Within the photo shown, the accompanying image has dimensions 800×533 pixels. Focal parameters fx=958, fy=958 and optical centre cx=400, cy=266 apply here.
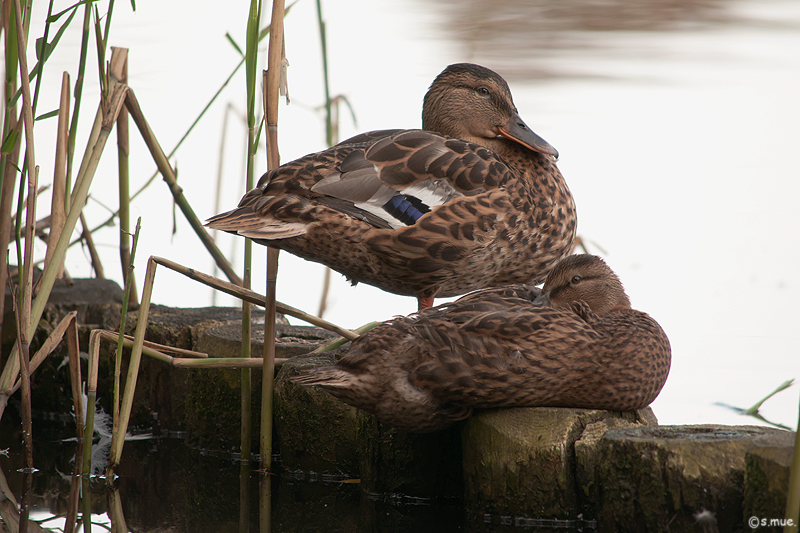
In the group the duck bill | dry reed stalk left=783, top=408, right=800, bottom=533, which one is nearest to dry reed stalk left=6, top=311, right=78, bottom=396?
the duck bill

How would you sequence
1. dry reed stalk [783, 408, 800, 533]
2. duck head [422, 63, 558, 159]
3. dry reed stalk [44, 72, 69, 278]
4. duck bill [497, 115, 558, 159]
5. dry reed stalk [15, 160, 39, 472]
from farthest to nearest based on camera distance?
1. duck head [422, 63, 558, 159]
2. duck bill [497, 115, 558, 159]
3. dry reed stalk [44, 72, 69, 278]
4. dry reed stalk [15, 160, 39, 472]
5. dry reed stalk [783, 408, 800, 533]

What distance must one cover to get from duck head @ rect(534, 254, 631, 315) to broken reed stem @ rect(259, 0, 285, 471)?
79cm

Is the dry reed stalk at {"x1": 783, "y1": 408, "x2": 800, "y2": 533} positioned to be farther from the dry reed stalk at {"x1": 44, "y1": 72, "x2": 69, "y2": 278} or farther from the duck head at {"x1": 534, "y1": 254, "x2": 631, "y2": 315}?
the dry reed stalk at {"x1": 44, "y1": 72, "x2": 69, "y2": 278}

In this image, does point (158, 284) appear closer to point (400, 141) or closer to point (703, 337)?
point (400, 141)

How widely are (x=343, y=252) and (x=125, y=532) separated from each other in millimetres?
1040

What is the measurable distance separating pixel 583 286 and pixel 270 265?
3.09 feet

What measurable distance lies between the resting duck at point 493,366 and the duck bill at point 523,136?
0.86 metres

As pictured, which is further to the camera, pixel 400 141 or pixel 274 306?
pixel 400 141

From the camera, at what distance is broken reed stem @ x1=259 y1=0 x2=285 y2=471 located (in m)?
2.83

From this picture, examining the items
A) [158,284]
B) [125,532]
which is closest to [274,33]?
[125,532]

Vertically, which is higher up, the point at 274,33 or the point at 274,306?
the point at 274,33

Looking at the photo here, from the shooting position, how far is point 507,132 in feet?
11.2

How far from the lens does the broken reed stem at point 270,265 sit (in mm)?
2834

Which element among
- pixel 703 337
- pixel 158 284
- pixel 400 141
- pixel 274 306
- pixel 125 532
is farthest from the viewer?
pixel 158 284
